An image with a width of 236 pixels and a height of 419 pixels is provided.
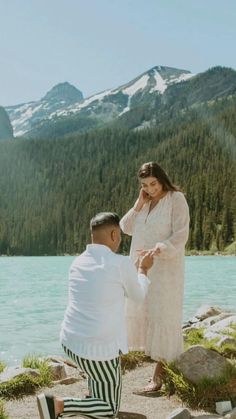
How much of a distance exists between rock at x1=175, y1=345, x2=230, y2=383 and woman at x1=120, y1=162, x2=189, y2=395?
0.38 ft

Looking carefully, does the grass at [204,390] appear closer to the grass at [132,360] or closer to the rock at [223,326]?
the grass at [132,360]

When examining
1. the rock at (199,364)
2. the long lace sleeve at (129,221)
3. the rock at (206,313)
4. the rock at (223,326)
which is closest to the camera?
the rock at (199,364)

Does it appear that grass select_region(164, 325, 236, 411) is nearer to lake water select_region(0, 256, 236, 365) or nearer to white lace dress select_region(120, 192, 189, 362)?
white lace dress select_region(120, 192, 189, 362)

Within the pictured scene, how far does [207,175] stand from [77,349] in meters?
147

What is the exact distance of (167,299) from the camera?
240 inches

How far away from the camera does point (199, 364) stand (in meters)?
6.16

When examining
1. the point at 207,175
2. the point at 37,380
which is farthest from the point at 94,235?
the point at 207,175

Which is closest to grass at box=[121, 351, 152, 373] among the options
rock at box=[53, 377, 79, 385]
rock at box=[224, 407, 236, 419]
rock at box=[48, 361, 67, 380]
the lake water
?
rock at box=[53, 377, 79, 385]

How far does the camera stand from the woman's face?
618 centimetres

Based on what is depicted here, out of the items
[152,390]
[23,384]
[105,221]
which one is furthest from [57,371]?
[105,221]

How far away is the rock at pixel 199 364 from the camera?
6043mm

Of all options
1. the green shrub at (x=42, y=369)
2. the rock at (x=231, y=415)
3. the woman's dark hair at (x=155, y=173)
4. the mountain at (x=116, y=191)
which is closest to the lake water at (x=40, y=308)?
the green shrub at (x=42, y=369)

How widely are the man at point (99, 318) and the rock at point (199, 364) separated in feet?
6.07

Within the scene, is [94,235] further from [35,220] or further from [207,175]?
[35,220]
